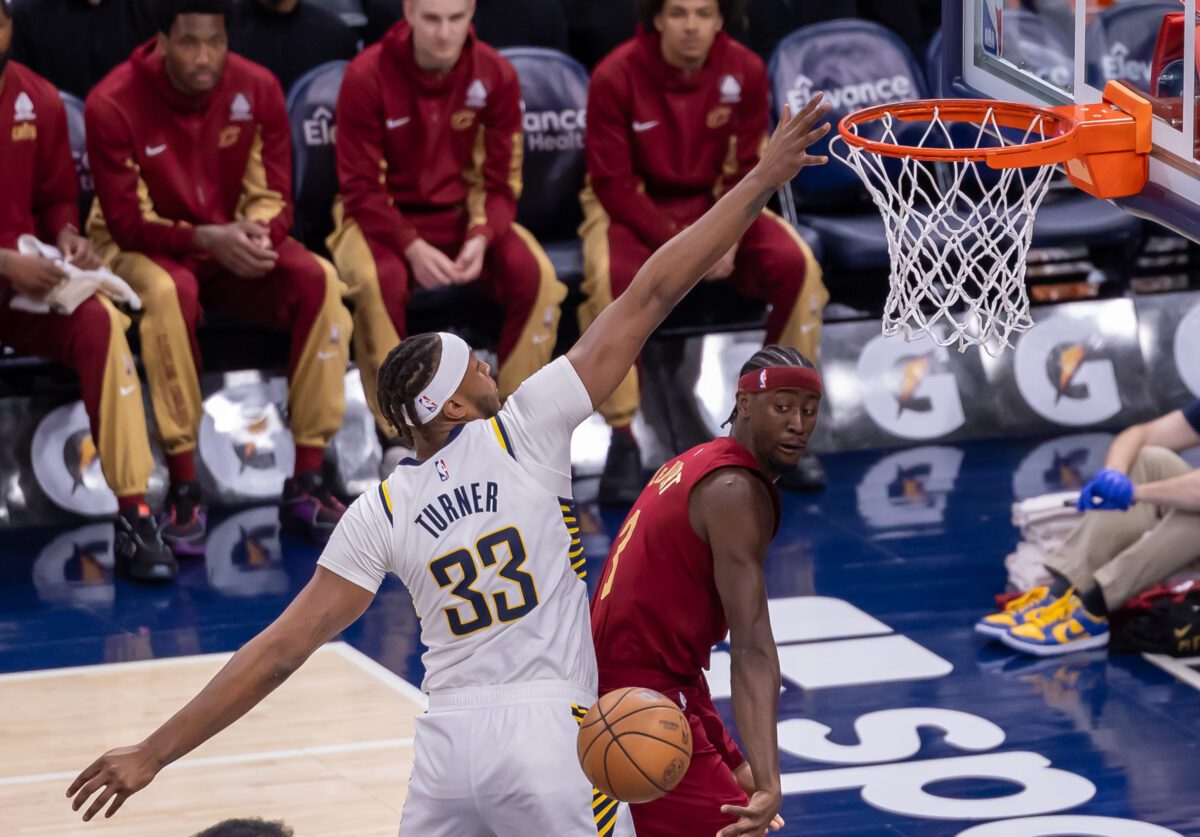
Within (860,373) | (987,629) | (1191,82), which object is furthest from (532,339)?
(1191,82)

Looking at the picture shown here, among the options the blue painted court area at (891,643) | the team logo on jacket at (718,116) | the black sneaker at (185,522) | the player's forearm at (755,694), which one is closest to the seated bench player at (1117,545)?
the blue painted court area at (891,643)

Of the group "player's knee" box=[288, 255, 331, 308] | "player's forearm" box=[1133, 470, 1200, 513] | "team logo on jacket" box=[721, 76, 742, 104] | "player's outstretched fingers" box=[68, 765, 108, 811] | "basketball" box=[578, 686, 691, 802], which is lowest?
"player's forearm" box=[1133, 470, 1200, 513]

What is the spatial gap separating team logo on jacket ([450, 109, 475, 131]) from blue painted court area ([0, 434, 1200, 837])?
6.60 feet

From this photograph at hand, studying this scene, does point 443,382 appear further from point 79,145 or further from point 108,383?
point 79,145

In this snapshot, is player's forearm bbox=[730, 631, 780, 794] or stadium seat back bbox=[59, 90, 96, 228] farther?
stadium seat back bbox=[59, 90, 96, 228]

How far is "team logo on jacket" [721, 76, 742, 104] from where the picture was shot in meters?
9.74

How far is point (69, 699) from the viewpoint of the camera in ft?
23.9

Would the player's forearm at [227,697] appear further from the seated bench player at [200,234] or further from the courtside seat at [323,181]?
the courtside seat at [323,181]

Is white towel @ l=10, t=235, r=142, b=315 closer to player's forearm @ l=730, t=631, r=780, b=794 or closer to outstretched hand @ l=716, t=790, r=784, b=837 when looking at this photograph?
player's forearm @ l=730, t=631, r=780, b=794

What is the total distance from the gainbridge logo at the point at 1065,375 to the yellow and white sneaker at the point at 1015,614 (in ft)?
8.90

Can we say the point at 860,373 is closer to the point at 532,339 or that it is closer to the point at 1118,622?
the point at 532,339

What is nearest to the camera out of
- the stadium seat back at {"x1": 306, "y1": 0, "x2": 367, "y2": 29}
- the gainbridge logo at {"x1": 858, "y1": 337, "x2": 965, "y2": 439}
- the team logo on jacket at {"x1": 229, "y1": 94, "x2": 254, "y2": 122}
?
the team logo on jacket at {"x1": 229, "y1": 94, "x2": 254, "y2": 122}

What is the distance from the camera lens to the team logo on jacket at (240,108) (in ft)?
30.1

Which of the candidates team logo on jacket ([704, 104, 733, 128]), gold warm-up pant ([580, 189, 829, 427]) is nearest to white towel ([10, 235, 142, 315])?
gold warm-up pant ([580, 189, 829, 427])
